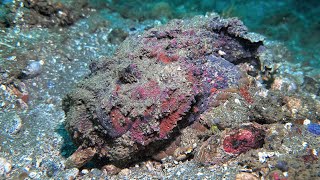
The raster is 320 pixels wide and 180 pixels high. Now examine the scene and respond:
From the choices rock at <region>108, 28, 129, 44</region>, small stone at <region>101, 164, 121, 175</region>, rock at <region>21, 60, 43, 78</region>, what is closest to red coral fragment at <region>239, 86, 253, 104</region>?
small stone at <region>101, 164, 121, 175</region>

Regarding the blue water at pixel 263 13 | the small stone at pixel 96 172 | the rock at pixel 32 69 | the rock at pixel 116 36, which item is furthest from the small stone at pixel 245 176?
the blue water at pixel 263 13

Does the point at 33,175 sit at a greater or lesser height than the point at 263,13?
lesser

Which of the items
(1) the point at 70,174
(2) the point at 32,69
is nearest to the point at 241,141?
(1) the point at 70,174

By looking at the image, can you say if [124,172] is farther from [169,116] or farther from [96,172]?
[169,116]

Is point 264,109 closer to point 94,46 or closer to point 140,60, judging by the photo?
point 140,60

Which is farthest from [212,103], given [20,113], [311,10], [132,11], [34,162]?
[311,10]

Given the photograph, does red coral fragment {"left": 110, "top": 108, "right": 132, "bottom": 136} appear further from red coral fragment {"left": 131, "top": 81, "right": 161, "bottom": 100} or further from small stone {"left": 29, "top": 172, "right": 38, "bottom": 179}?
small stone {"left": 29, "top": 172, "right": 38, "bottom": 179}
